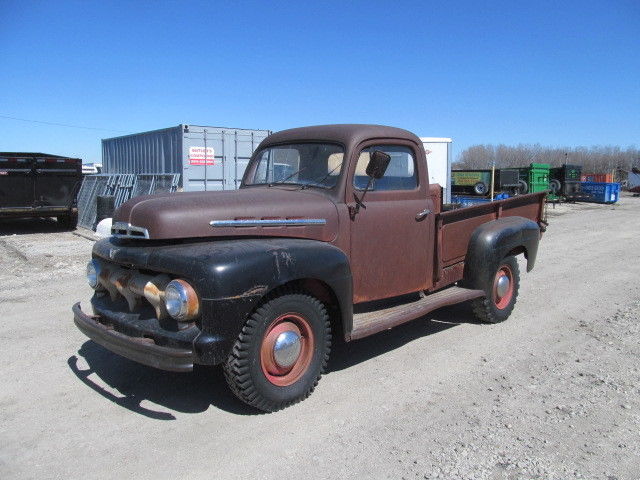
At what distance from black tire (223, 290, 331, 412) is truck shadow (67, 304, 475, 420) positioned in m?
0.23

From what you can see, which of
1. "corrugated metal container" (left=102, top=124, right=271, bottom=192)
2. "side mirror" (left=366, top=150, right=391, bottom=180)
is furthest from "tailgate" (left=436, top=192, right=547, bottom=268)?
"corrugated metal container" (left=102, top=124, right=271, bottom=192)

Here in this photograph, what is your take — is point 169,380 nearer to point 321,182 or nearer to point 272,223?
point 272,223

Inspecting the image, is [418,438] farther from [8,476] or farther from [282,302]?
[8,476]

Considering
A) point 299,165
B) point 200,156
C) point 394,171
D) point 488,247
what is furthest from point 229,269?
point 200,156

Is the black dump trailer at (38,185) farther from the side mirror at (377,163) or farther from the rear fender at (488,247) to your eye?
the side mirror at (377,163)

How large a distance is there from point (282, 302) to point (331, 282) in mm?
422

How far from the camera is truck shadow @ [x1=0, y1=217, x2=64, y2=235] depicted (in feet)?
45.9

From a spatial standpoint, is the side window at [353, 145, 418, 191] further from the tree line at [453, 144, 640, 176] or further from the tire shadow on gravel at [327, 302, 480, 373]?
the tree line at [453, 144, 640, 176]

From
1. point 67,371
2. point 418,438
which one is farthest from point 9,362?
point 418,438

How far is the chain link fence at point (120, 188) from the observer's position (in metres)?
14.1

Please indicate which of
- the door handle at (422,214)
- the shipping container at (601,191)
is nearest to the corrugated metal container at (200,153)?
the door handle at (422,214)

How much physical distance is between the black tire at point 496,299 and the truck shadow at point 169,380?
2.29 feet

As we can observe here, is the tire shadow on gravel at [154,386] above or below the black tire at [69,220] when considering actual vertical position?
below

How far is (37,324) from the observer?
220 inches
